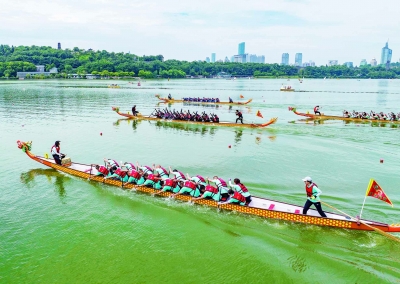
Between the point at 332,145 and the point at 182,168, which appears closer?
the point at 182,168

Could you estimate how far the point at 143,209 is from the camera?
1377cm

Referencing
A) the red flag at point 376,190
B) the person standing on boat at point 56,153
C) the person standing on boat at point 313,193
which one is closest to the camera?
the red flag at point 376,190

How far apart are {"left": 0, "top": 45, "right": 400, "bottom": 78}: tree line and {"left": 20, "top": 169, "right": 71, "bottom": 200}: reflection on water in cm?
13031

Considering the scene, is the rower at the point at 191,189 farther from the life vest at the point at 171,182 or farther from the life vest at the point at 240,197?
the life vest at the point at 240,197

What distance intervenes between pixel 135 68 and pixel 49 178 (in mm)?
142949

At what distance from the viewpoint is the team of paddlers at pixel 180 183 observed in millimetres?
13016

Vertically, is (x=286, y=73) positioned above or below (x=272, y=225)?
above

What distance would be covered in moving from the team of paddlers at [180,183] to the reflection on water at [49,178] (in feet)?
5.89

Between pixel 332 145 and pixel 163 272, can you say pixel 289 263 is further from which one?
pixel 332 145

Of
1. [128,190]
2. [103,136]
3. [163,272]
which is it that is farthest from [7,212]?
[103,136]

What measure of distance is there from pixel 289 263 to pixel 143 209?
6.49 meters

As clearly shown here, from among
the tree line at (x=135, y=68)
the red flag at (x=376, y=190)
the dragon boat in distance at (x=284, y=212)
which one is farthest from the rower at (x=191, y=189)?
the tree line at (x=135, y=68)

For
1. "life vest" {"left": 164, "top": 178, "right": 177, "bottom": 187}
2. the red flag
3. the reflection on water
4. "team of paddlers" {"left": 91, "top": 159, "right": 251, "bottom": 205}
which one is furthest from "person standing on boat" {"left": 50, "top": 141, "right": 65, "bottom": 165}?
the red flag

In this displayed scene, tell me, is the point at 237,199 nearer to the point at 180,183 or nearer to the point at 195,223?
the point at 195,223
